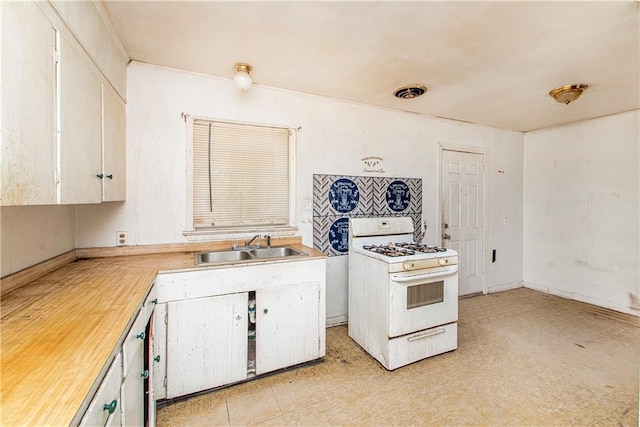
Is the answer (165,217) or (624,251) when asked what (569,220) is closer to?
(624,251)

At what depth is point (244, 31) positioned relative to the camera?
188 cm

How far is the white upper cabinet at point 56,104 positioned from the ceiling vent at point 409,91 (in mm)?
2390

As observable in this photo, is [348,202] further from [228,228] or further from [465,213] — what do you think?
[465,213]

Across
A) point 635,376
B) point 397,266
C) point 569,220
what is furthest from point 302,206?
point 569,220

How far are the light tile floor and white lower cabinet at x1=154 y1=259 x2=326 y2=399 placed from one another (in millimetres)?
157

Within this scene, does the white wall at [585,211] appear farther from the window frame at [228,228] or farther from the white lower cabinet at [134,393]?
the white lower cabinet at [134,393]

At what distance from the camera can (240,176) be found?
104 inches

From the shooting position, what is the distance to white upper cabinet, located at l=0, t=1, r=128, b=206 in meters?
0.89

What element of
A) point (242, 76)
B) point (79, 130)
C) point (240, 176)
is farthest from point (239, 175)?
point (79, 130)

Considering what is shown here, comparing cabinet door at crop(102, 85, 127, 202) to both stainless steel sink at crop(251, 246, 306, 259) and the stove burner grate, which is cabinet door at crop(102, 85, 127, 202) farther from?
the stove burner grate

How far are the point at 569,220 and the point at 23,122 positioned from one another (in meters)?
5.41

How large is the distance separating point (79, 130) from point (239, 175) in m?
1.34

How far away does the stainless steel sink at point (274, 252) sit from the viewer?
8.41ft

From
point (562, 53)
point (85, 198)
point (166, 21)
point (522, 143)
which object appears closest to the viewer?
point (85, 198)
